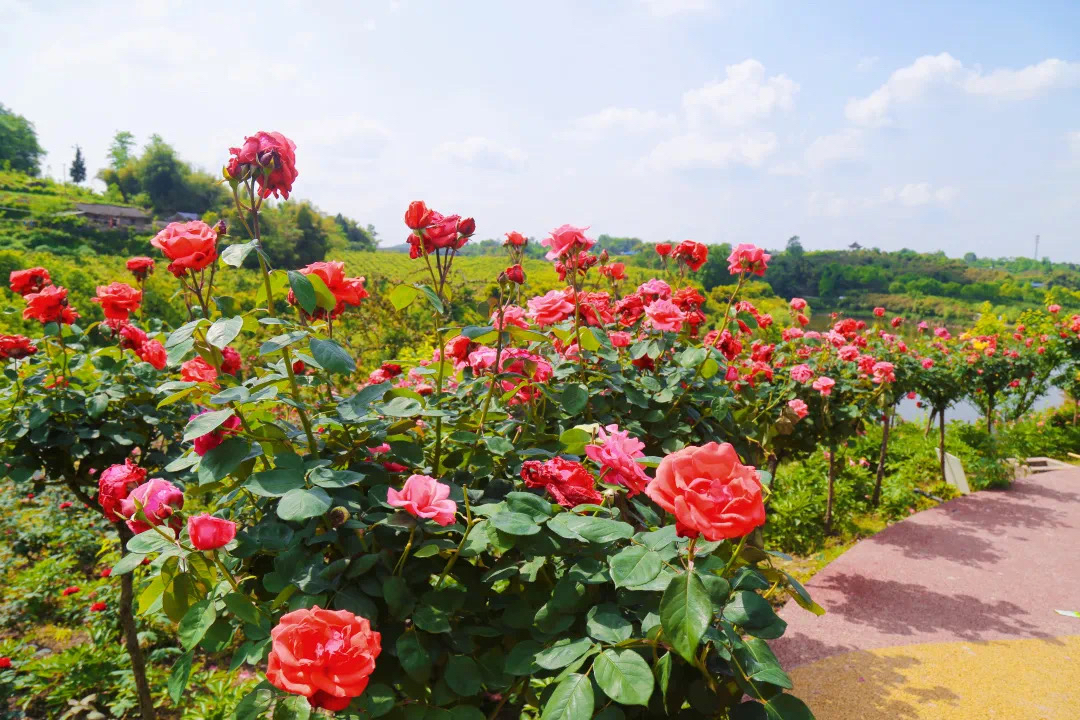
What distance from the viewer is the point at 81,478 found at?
2.12 metres

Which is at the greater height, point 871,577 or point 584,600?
point 584,600

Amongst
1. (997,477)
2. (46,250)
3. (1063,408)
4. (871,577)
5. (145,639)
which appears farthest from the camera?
(46,250)

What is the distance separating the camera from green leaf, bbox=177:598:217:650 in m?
0.81

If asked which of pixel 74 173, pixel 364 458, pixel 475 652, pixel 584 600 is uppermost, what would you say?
pixel 74 173

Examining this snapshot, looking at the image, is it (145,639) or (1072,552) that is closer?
(145,639)

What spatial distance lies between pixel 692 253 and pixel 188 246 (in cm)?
152

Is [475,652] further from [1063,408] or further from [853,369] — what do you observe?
[1063,408]

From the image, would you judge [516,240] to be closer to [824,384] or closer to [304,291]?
[304,291]

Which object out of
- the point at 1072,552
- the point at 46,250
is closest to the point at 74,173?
the point at 46,250

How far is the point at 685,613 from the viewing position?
712 millimetres

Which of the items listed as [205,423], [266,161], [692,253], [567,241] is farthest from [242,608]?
[692,253]

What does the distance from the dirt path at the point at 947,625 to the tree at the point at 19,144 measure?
164 feet

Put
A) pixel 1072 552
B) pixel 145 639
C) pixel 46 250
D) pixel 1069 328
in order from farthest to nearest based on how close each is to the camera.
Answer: pixel 46 250 < pixel 1069 328 < pixel 1072 552 < pixel 145 639

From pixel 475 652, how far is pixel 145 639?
9.24ft
